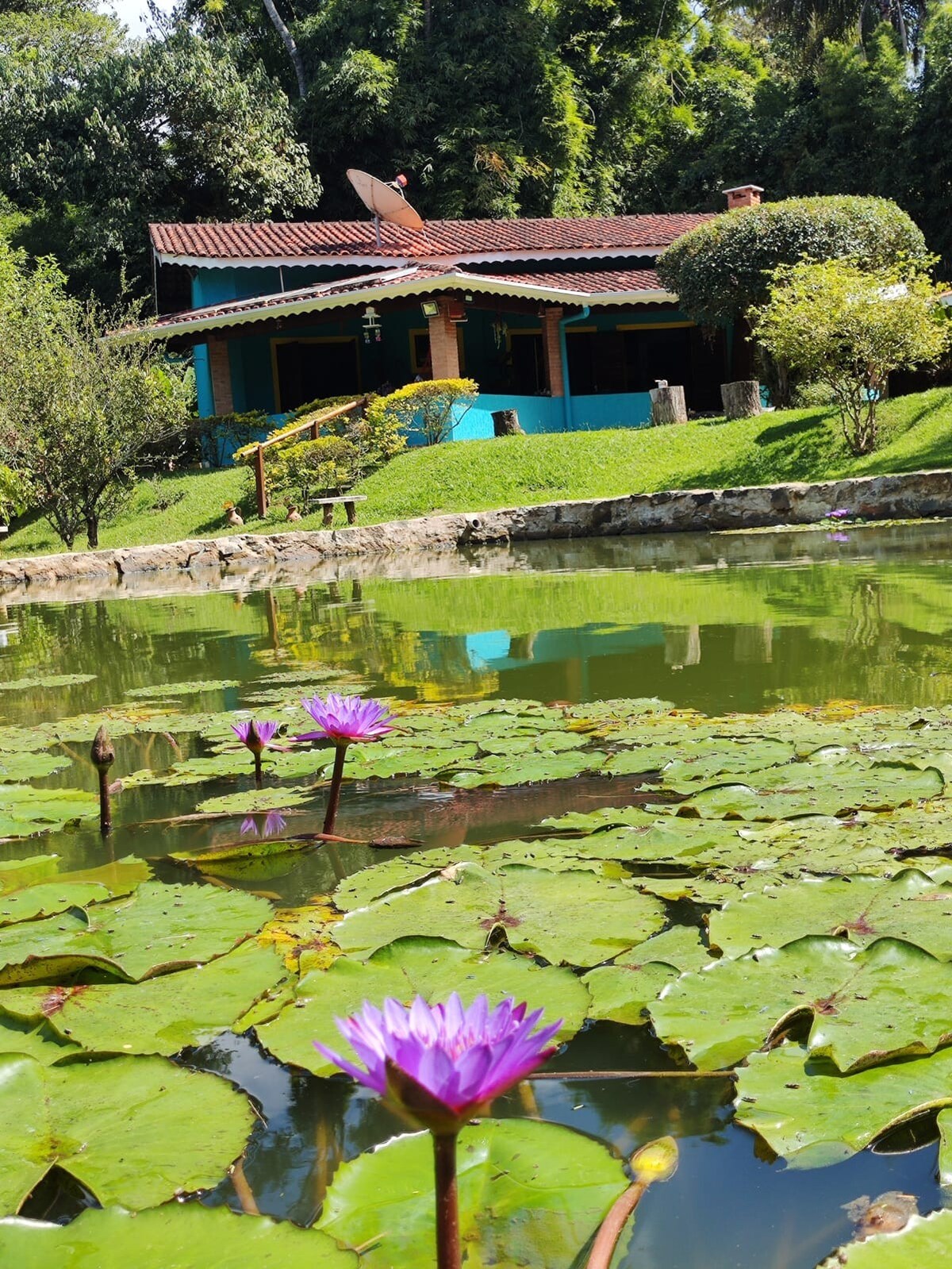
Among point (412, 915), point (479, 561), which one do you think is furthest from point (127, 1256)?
point (479, 561)

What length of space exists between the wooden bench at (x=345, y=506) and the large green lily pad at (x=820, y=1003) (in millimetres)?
13371

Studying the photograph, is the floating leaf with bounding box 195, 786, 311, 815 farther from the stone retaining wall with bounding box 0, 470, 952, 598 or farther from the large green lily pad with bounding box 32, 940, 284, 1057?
the stone retaining wall with bounding box 0, 470, 952, 598

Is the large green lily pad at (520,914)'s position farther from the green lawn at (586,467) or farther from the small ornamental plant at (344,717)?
the green lawn at (586,467)

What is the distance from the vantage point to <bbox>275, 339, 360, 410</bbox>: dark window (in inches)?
882

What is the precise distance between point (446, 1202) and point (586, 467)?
15226 millimetres

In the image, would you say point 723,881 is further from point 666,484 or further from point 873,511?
point 666,484

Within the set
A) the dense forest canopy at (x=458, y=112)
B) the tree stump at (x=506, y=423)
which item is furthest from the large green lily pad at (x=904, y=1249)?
the dense forest canopy at (x=458, y=112)

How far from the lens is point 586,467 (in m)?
15.7

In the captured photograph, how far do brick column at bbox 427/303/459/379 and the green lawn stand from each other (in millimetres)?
2286

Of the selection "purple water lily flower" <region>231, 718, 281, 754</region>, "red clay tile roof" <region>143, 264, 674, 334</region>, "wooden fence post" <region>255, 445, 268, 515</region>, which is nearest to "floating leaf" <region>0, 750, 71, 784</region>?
"purple water lily flower" <region>231, 718, 281, 754</region>

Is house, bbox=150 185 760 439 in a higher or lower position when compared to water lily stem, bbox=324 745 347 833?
higher

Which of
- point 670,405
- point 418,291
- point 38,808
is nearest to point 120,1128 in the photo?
point 38,808

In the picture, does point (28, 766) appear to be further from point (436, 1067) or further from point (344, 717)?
point (436, 1067)

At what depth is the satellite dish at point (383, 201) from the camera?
21609 mm
